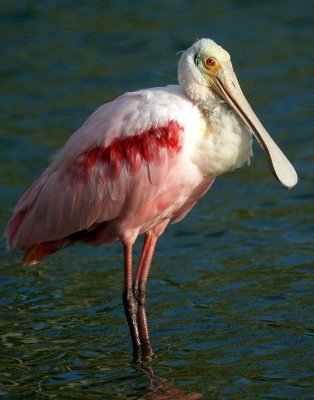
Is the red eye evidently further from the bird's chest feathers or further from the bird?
the bird's chest feathers

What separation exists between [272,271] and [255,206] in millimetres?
1604

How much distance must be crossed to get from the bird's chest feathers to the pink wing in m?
0.13

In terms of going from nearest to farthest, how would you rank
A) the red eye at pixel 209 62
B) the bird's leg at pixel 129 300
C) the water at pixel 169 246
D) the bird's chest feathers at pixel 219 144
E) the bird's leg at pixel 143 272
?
1. the water at pixel 169 246
2. the bird's chest feathers at pixel 219 144
3. the red eye at pixel 209 62
4. the bird's leg at pixel 129 300
5. the bird's leg at pixel 143 272

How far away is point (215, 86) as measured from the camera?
736cm

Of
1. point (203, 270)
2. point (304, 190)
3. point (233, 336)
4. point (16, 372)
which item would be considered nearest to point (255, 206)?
point (304, 190)

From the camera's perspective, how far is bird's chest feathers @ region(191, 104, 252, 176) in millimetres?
7195

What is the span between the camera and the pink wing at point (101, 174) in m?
7.27

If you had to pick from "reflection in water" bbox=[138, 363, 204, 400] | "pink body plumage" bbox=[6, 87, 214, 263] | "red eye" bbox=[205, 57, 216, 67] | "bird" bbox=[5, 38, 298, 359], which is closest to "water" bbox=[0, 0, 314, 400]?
"reflection in water" bbox=[138, 363, 204, 400]

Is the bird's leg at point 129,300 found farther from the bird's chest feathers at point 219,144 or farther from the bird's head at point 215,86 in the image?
the bird's head at point 215,86

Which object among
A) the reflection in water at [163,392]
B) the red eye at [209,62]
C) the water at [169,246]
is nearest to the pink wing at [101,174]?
the red eye at [209,62]

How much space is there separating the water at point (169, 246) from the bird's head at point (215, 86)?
0.98 metres

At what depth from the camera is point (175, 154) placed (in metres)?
7.23

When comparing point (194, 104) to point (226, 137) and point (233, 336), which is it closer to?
point (226, 137)

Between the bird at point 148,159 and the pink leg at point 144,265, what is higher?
the bird at point 148,159
